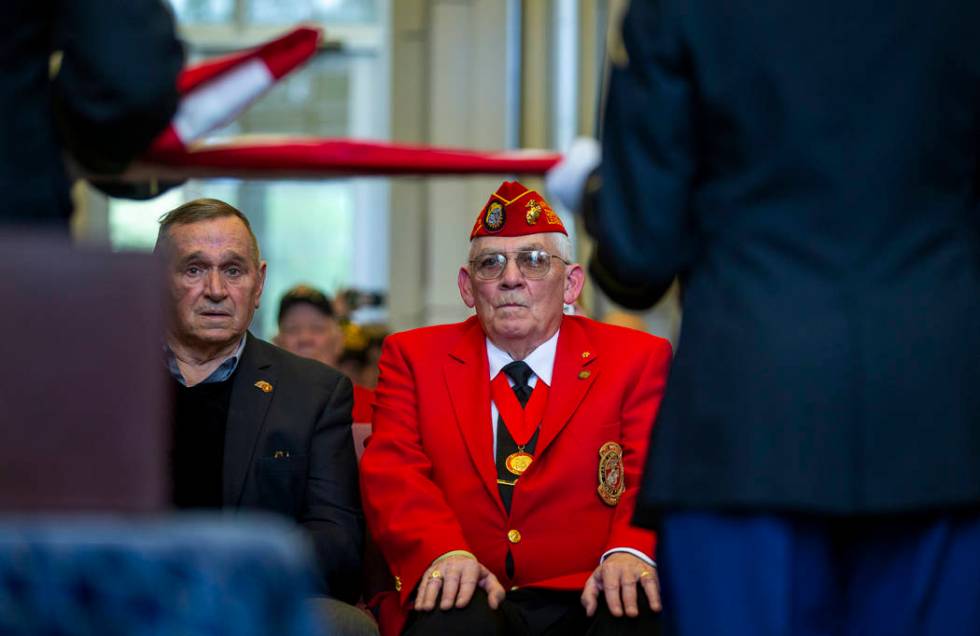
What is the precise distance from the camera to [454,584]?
10.6ft

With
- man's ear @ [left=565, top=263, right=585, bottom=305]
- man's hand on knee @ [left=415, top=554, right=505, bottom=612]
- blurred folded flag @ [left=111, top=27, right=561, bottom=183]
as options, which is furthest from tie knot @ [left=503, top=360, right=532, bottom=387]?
blurred folded flag @ [left=111, top=27, right=561, bottom=183]

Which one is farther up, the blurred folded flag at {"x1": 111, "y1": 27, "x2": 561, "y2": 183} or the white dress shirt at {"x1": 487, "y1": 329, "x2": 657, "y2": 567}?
the blurred folded flag at {"x1": 111, "y1": 27, "x2": 561, "y2": 183}

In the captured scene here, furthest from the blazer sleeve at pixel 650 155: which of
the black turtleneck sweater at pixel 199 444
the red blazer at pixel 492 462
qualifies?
the black turtleneck sweater at pixel 199 444

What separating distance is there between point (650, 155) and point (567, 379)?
1.54 m

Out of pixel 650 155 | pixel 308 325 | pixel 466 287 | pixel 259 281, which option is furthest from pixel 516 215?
pixel 308 325

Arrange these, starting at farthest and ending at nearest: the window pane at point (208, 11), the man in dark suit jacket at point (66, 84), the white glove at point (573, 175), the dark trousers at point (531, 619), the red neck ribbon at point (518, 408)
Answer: the window pane at point (208, 11)
the red neck ribbon at point (518, 408)
the dark trousers at point (531, 619)
the white glove at point (573, 175)
the man in dark suit jacket at point (66, 84)

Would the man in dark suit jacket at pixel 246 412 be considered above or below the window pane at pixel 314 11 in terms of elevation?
below

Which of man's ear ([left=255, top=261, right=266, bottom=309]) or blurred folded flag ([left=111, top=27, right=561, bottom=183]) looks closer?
blurred folded flag ([left=111, top=27, right=561, bottom=183])

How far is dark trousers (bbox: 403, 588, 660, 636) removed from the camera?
10.4ft

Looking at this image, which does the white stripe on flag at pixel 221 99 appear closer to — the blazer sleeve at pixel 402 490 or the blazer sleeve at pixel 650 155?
the blazer sleeve at pixel 650 155

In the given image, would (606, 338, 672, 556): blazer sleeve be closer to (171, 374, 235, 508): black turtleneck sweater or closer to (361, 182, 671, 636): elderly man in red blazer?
(361, 182, 671, 636): elderly man in red blazer

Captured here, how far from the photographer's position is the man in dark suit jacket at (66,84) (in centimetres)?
206

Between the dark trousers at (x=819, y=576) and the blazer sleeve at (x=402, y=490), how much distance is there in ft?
4.14

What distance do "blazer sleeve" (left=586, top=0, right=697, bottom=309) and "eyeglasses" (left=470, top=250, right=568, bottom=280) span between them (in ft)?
4.91
